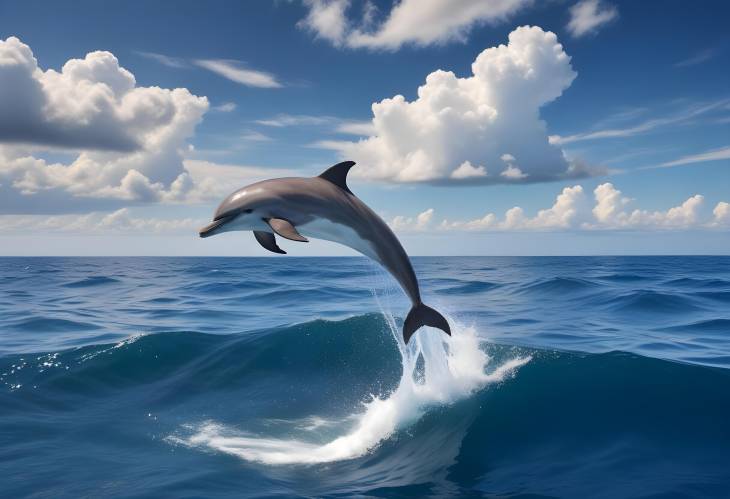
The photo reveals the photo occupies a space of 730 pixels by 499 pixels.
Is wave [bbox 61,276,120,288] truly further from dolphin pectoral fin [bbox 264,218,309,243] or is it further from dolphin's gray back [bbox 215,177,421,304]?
dolphin pectoral fin [bbox 264,218,309,243]

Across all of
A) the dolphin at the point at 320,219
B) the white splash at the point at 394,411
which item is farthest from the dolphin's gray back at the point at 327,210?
the white splash at the point at 394,411

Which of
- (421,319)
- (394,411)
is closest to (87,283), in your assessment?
(394,411)

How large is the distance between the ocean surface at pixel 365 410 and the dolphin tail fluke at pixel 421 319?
0.99m

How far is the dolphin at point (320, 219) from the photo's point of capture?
5.88m

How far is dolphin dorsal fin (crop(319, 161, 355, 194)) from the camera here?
688cm

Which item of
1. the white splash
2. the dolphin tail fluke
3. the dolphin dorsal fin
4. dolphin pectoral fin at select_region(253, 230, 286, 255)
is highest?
the dolphin dorsal fin

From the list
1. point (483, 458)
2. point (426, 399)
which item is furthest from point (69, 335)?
point (483, 458)

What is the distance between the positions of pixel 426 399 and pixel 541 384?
2.80m

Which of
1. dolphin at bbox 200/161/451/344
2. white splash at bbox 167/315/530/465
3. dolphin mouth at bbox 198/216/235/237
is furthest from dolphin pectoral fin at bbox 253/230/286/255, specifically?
white splash at bbox 167/315/530/465

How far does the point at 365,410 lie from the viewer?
12.3m

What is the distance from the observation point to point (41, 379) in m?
13.8

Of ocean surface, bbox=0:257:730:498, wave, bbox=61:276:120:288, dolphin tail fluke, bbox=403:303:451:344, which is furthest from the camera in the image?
wave, bbox=61:276:120:288

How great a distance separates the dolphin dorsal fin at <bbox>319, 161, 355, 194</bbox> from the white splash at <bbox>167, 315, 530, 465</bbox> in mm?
5299

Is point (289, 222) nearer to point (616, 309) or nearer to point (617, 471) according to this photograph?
point (617, 471)
